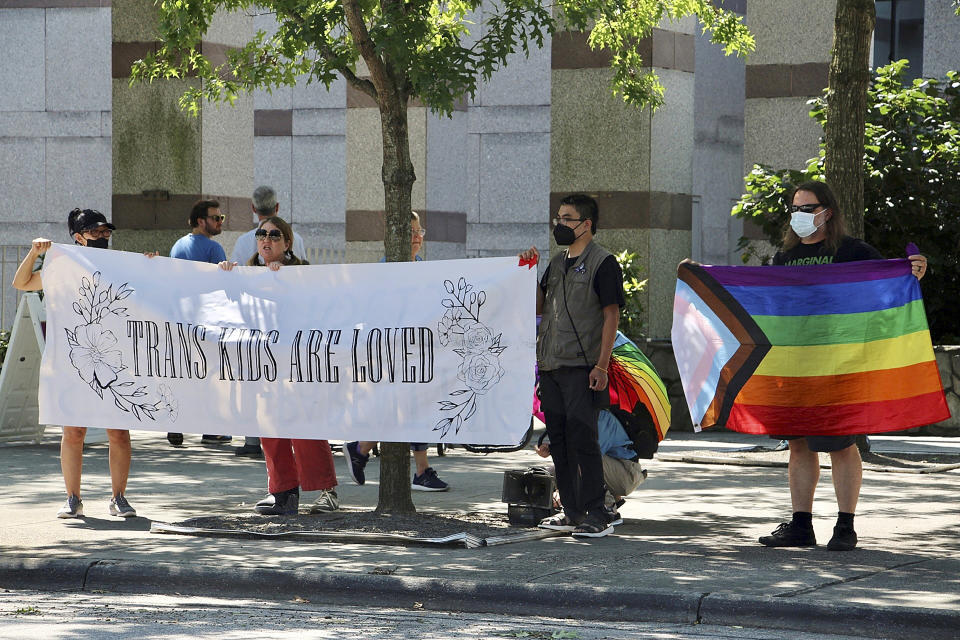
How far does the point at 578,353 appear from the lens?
8.99m

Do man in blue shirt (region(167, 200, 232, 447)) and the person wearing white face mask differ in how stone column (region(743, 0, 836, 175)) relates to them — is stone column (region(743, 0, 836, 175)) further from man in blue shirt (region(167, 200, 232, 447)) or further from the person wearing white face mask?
the person wearing white face mask

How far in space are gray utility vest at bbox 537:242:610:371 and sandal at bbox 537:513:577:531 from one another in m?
0.93

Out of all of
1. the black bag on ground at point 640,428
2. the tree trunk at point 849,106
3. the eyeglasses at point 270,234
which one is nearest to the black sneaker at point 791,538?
the black bag on ground at point 640,428

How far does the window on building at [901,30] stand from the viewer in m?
27.3

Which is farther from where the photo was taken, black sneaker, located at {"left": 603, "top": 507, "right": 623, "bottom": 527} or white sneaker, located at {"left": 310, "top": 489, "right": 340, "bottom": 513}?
white sneaker, located at {"left": 310, "top": 489, "right": 340, "bottom": 513}

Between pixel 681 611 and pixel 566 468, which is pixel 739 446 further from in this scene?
pixel 681 611

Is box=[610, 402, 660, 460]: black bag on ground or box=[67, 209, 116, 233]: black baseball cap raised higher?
box=[67, 209, 116, 233]: black baseball cap

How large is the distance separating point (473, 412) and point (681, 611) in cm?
226

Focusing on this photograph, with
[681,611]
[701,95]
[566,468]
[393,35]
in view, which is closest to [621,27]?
[393,35]

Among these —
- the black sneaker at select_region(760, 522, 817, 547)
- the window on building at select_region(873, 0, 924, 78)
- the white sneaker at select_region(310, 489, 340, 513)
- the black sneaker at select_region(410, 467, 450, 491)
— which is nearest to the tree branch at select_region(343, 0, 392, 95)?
the white sneaker at select_region(310, 489, 340, 513)

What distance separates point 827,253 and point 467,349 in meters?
2.16

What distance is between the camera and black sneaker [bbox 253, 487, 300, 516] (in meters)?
9.87

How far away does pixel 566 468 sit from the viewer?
30.3 feet

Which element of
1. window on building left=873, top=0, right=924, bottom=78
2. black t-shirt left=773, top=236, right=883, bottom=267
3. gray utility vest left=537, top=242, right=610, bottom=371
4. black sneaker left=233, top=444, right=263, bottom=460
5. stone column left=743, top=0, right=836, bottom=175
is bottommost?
black sneaker left=233, top=444, right=263, bottom=460
